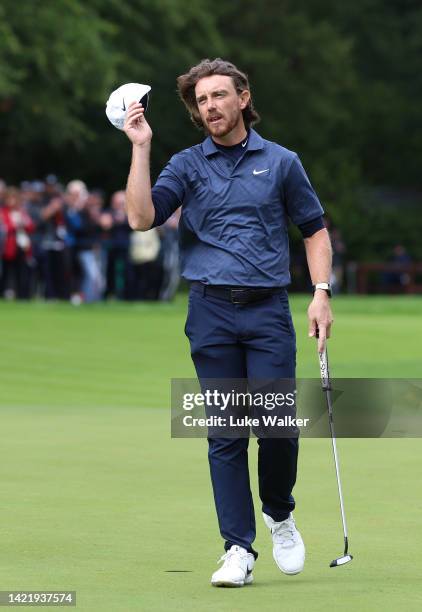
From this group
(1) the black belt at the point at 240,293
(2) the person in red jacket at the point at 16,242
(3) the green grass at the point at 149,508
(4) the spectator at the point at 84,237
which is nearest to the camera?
(3) the green grass at the point at 149,508

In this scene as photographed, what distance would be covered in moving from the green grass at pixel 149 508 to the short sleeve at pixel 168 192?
1.39 meters

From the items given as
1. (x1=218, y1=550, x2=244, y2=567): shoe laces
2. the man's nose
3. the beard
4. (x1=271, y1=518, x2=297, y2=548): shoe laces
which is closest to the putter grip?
(x1=271, y1=518, x2=297, y2=548): shoe laces

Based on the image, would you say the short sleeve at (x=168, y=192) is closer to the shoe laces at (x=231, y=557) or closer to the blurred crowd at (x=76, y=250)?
the shoe laces at (x=231, y=557)

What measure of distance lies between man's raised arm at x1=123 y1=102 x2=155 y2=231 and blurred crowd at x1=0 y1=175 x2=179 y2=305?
62.7 ft

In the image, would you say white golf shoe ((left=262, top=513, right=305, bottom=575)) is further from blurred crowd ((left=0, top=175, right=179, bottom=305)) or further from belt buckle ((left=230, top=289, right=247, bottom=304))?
blurred crowd ((left=0, top=175, right=179, bottom=305))

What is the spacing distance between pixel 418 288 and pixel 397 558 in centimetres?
4053

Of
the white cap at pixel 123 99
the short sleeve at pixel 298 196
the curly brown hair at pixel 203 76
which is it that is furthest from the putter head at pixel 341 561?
the white cap at pixel 123 99

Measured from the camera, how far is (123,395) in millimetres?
16984

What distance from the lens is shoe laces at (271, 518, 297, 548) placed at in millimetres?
6883

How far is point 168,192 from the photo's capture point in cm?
686

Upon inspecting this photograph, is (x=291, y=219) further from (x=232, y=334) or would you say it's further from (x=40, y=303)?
(x=40, y=303)

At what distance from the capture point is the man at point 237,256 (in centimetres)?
679

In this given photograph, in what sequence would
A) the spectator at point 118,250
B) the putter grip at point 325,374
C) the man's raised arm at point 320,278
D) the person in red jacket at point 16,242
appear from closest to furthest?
the man's raised arm at point 320,278
the putter grip at point 325,374
the person in red jacket at point 16,242
the spectator at point 118,250

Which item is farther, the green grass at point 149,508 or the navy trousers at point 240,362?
the navy trousers at point 240,362
